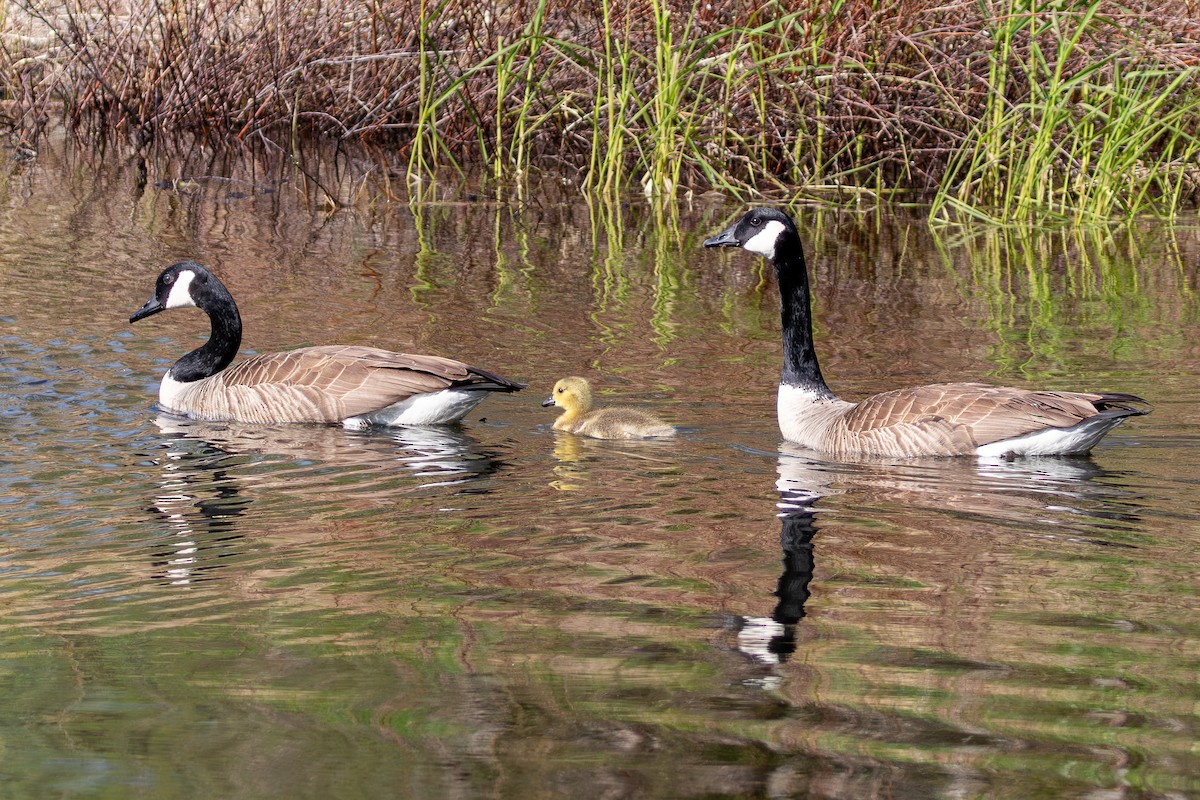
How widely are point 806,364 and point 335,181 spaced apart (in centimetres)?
1087

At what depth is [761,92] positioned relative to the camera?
52.0 feet

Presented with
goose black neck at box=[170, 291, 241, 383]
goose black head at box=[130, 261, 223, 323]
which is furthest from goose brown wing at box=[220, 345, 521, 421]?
goose black head at box=[130, 261, 223, 323]

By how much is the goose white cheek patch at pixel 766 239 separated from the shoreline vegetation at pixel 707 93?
483 centimetres

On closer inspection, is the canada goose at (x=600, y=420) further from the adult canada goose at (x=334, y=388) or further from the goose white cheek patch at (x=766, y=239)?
the goose white cheek patch at (x=766, y=239)

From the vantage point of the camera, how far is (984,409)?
7.95m

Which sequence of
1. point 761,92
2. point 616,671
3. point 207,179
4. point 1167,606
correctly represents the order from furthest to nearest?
point 207,179 < point 761,92 < point 1167,606 < point 616,671

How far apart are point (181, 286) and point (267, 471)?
106 inches

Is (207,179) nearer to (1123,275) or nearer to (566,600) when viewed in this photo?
(1123,275)

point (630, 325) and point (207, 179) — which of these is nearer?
point (630, 325)

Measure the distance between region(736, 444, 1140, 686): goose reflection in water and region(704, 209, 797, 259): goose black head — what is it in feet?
4.31

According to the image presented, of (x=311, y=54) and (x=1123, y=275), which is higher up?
(x=311, y=54)

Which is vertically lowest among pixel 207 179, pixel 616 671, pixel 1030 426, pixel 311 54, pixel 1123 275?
pixel 616 671

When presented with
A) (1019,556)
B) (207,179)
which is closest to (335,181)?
(207,179)

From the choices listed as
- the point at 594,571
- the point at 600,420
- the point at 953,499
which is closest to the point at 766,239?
the point at 600,420
